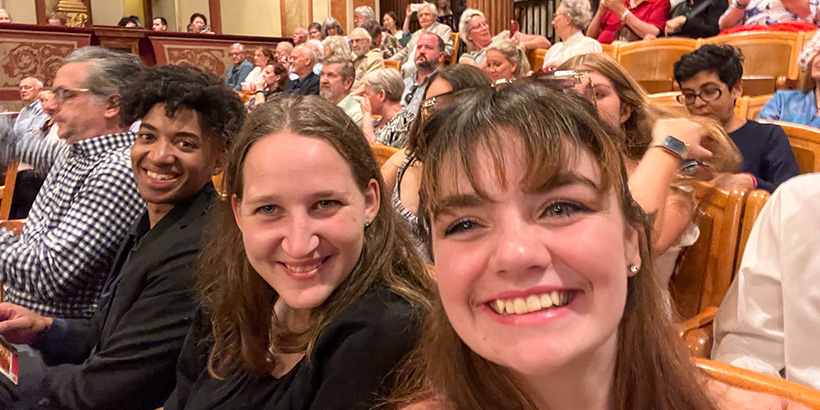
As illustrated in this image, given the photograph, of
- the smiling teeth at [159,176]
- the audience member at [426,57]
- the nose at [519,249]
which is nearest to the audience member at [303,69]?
the audience member at [426,57]

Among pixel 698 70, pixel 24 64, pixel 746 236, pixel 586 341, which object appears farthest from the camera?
pixel 24 64

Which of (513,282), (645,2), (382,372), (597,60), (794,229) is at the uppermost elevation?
(645,2)

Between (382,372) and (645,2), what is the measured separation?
225 inches

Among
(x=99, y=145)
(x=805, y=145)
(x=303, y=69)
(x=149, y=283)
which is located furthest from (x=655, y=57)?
(x=149, y=283)

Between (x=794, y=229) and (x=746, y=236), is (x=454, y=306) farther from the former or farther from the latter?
(x=746, y=236)

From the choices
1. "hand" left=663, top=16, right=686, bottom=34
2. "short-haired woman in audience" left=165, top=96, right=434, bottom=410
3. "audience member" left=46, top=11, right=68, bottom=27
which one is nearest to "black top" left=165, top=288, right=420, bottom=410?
"short-haired woman in audience" left=165, top=96, right=434, bottom=410

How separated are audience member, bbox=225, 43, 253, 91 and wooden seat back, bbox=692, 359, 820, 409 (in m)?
8.95

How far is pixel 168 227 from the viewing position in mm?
1717

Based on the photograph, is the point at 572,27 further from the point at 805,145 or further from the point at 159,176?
the point at 159,176

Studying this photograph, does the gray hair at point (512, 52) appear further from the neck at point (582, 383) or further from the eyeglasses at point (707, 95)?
the neck at point (582, 383)

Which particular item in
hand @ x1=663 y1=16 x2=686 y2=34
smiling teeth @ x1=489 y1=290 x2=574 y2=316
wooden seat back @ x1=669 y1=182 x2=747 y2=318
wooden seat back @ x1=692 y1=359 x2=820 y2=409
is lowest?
wooden seat back @ x1=669 y1=182 x2=747 y2=318

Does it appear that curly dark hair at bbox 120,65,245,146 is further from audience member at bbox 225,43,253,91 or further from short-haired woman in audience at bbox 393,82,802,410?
audience member at bbox 225,43,253,91

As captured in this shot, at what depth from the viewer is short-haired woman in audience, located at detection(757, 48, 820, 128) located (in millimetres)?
3264

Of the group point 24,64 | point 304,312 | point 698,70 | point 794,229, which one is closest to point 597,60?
point 698,70
